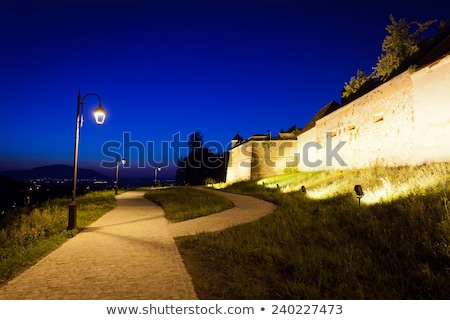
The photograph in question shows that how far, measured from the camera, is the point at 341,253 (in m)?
5.50

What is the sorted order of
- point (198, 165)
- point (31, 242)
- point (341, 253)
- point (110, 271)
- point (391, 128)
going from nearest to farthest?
point (110, 271), point (341, 253), point (31, 242), point (391, 128), point (198, 165)

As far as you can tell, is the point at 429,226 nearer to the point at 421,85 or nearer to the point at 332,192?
the point at 332,192

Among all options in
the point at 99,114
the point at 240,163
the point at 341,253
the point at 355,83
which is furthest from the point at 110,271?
the point at 240,163

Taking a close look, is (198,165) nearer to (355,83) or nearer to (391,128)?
(355,83)

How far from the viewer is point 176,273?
4992 mm

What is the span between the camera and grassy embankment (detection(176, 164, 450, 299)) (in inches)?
163

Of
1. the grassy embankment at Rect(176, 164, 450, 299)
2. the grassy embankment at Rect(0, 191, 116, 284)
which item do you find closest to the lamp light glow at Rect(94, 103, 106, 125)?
the grassy embankment at Rect(0, 191, 116, 284)

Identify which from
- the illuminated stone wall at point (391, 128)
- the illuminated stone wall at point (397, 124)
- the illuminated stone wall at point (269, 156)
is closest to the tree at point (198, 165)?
the illuminated stone wall at point (269, 156)

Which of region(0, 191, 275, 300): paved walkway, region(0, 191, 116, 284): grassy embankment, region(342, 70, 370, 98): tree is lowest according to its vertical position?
region(0, 191, 275, 300): paved walkway

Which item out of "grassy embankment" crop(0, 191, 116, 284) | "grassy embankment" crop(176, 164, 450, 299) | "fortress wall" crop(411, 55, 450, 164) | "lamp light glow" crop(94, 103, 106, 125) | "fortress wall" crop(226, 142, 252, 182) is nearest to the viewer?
"grassy embankment" crop(176, 164, 450, 299)

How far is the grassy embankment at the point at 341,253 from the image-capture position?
13.5 ft

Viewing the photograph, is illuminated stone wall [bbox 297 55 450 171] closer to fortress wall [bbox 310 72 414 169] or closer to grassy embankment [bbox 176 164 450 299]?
fortress wall [bbox 310 72 414 169]

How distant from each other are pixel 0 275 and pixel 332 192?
38.2 ft

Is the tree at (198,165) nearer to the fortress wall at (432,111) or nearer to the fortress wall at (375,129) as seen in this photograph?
the fortress wall at (375,129)
